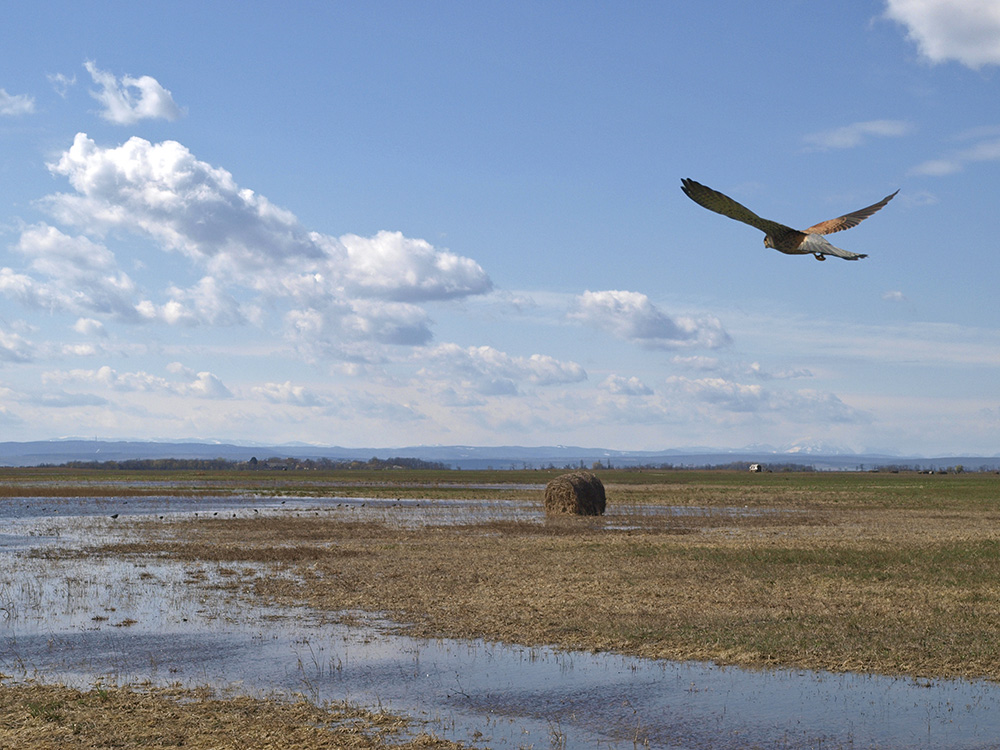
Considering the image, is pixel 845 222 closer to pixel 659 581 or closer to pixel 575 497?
pixel 659 581

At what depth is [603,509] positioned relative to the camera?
157 feet

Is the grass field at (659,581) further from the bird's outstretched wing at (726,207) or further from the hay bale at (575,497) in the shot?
the bird's outstretched wing at (726,207)

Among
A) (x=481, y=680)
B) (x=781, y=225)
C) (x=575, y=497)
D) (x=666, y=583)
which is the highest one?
(x=781, y=225)

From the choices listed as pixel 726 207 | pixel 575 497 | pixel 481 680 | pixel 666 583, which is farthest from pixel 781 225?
pixel 575 497

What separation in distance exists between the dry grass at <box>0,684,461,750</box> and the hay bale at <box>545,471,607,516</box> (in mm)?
34731

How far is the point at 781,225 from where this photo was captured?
782cm

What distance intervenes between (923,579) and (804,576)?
2.63 m

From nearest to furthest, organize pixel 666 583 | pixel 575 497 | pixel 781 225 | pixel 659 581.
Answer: pixel 781 225 < pixel 666 583 < pixel 659 581 < pixel 575 497

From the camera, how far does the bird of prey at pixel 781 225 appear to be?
7492 millimetres

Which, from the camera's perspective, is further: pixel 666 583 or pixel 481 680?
pixel 666 583

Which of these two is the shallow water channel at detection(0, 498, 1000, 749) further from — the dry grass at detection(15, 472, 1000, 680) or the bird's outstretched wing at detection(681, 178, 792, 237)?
the bird's outstretched wing at detection(681, 178, 792, 237)

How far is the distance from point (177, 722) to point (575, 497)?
118 ft

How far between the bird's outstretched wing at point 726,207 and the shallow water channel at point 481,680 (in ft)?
20.0

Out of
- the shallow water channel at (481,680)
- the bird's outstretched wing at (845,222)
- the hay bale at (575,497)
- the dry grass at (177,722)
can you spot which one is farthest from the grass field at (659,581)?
the bird's outstretched wing at (845,222)
